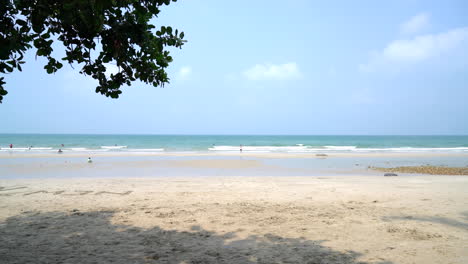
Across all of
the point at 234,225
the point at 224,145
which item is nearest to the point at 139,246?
the point at 234,225

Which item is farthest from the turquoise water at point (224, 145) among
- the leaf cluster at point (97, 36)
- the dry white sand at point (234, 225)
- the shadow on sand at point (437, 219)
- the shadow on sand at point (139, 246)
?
the leaf cluster at point (97, 36)

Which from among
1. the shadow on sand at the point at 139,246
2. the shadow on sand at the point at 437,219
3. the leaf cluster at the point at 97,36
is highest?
the leaf cluster at the point at 97,36

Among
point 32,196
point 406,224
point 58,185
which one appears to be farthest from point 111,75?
point 58,185

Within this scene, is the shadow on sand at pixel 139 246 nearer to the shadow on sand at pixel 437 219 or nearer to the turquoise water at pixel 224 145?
the shadow on sand at pixel 437 219

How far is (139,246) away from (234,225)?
1830 mm

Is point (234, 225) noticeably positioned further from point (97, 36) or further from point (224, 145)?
Answer: point (224, 145)

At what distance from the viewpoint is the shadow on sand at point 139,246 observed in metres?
4.39

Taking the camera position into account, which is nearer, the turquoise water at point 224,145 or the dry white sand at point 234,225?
the dry white sand at point 234,225

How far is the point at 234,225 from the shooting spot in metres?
5.98

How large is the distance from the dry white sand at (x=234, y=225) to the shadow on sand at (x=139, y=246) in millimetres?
15

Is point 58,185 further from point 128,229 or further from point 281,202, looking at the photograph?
point 281,202

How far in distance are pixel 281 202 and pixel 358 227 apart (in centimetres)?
242

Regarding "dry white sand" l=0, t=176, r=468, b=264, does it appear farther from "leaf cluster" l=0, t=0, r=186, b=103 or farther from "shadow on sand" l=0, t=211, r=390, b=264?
"leaf cluster" l=0, t=0, r=186, b=103

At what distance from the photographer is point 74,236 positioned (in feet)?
17.5
